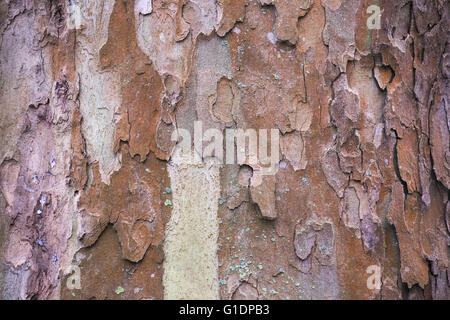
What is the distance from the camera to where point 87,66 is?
1.01m

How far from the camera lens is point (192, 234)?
3.27 ft

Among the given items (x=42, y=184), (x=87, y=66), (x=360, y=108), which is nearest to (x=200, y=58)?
(x=87, y=66)

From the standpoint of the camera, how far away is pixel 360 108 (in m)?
1.00

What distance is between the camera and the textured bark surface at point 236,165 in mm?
977

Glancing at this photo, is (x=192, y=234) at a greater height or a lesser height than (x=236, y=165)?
lesser

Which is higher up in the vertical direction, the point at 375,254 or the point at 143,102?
the point at 143,102

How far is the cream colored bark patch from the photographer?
3.25 ft

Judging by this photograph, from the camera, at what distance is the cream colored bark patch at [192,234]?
3.25 feet

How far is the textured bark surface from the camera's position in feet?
3.21

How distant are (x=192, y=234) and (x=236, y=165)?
201 millimetres

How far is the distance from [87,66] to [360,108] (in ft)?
2.24
